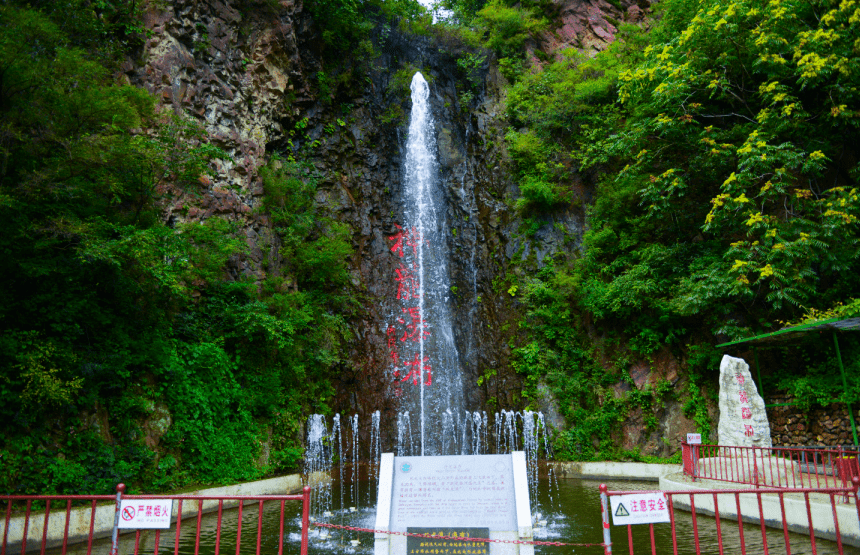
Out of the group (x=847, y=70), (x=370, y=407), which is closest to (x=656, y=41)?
(x=847, y=70)

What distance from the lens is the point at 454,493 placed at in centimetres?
411

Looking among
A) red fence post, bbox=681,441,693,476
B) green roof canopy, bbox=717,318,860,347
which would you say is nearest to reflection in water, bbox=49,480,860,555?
red fence post, bbox=681,441,693,476

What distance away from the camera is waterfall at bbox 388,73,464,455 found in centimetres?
1320

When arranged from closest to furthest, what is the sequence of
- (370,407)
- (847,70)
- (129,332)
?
(129,332) → (847,70) → (370,407)

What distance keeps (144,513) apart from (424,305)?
36.7ft

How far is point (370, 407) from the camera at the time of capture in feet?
42.4

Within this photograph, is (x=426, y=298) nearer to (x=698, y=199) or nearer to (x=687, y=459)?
(x=698, y=199)

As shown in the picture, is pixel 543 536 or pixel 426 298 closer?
pixel 543 536

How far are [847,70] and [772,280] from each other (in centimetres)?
439

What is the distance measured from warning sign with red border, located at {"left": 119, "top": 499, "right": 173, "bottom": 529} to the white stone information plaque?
1689 millimetres

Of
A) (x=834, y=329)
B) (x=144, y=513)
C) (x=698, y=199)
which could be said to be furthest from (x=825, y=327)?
(x=144, y=513)

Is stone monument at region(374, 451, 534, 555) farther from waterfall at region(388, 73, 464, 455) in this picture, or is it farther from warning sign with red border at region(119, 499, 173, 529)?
waterfall at region(388, 73, 464, 455)

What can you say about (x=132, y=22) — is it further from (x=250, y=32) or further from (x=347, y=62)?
(x=347, y=62)

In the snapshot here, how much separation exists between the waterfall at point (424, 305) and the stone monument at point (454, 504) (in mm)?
8362
